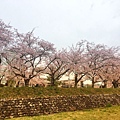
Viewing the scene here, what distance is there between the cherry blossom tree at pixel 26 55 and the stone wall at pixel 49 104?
7.06 meters

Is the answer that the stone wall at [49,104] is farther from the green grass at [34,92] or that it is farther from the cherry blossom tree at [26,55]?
the cherry blossom tree at [26,55]

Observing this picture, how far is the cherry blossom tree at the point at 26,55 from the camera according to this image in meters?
A: 22.2

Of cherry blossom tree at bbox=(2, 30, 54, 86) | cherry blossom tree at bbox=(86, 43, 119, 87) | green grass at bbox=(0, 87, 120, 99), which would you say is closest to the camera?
green grass at bbox=(0, 87, 120, 99)

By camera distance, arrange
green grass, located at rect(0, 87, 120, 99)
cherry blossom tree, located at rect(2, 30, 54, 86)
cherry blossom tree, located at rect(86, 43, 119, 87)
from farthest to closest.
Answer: cherry blossom tree, located at rect(86, 43, 119, 87), cherry blossom tree, located at rect(2, 30, 54, 86), green grass, located at rect(0, 87, 120, 99)

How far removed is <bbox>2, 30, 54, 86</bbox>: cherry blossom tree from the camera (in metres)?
22.2

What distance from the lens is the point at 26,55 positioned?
75.8 ft

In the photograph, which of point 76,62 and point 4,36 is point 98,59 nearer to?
point 76,62

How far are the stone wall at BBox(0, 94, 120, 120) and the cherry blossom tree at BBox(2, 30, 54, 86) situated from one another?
7.06 m

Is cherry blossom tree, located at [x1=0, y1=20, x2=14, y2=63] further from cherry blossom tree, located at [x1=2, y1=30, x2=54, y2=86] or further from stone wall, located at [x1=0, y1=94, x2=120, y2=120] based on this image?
stone wall, located at [x1=0, y1=94, x2=120, y2=120]

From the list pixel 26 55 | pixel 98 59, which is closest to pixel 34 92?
pixel 26 55

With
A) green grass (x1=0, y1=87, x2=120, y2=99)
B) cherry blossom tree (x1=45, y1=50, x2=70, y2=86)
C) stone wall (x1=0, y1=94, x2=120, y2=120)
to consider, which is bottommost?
stone wall (x1=0, y1=94, x2=120, y2=120)

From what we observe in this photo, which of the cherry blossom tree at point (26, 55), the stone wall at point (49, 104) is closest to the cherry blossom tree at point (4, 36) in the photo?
the cherry blossom tree at point (26, 55)

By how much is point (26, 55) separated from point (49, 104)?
8590mm

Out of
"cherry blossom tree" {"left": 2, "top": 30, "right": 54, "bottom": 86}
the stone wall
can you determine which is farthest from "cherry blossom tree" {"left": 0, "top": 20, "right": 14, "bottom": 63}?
the stone wall
